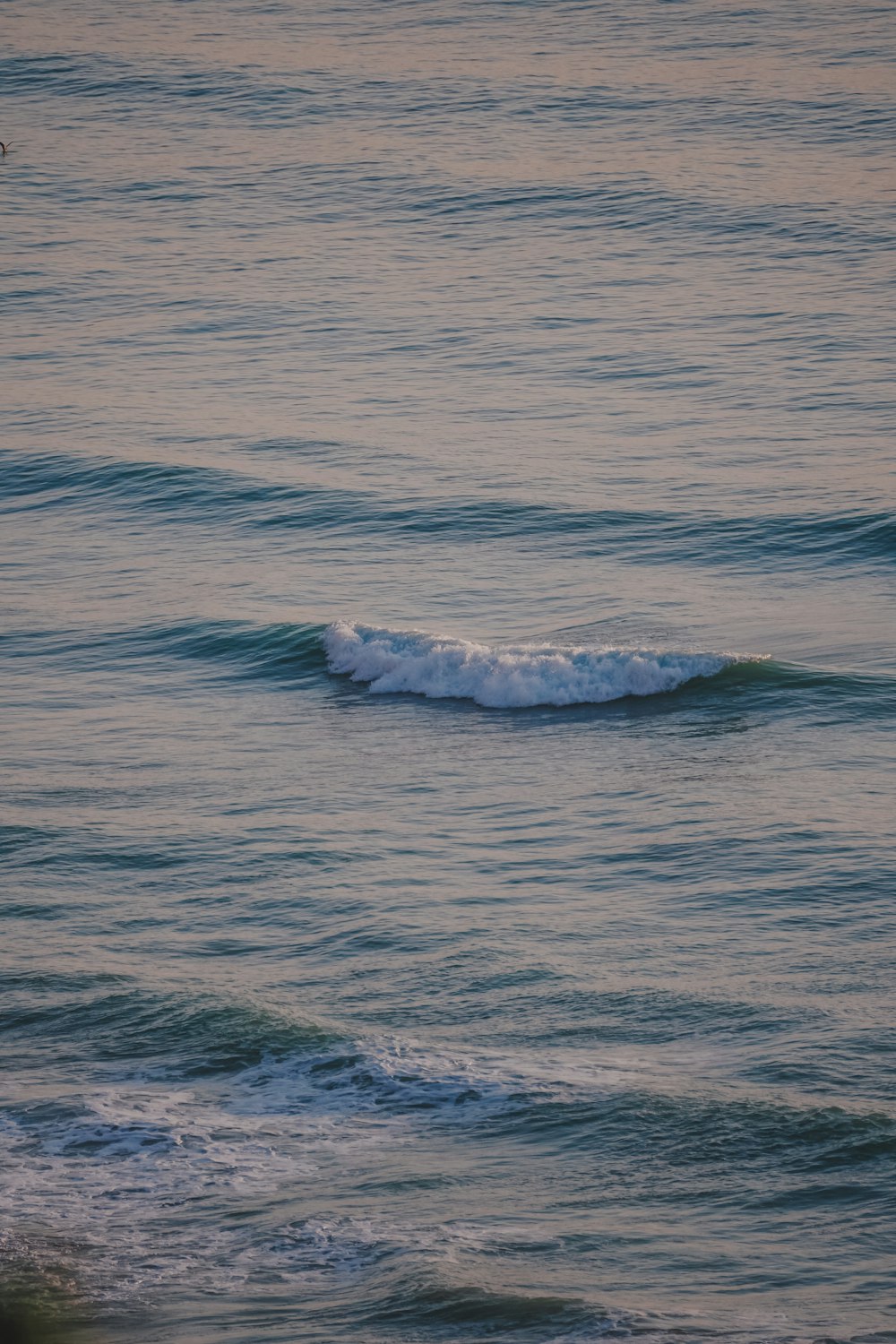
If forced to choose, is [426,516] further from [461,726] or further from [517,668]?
[461,726]

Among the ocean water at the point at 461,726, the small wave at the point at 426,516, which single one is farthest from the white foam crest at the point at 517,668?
the small wave at the point at 426,516

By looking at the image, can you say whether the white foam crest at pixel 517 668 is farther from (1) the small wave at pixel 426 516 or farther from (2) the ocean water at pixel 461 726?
(1) the small wave at pixel 426 516

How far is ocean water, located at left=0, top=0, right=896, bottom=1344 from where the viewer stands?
27.6 feet

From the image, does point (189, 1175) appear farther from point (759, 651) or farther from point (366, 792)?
point (759, 651)

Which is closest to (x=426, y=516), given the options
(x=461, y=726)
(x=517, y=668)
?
(x=517, y=668)

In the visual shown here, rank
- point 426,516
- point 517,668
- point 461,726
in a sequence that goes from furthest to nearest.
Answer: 1. point 426,516
2. point 517,668
3. point 461,726

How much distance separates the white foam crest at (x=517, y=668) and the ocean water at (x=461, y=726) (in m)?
0.07

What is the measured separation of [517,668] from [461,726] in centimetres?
103

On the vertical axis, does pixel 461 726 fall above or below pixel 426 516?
below

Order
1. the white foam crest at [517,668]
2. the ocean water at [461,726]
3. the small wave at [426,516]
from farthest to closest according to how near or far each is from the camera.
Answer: the small wave at [426,516] → the white foam crest at [517,668] → the ocean water at [461,726]

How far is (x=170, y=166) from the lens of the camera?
41.7m

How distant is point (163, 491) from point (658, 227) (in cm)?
1530

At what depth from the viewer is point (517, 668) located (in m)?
17.2

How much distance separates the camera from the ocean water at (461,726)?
331 inches
